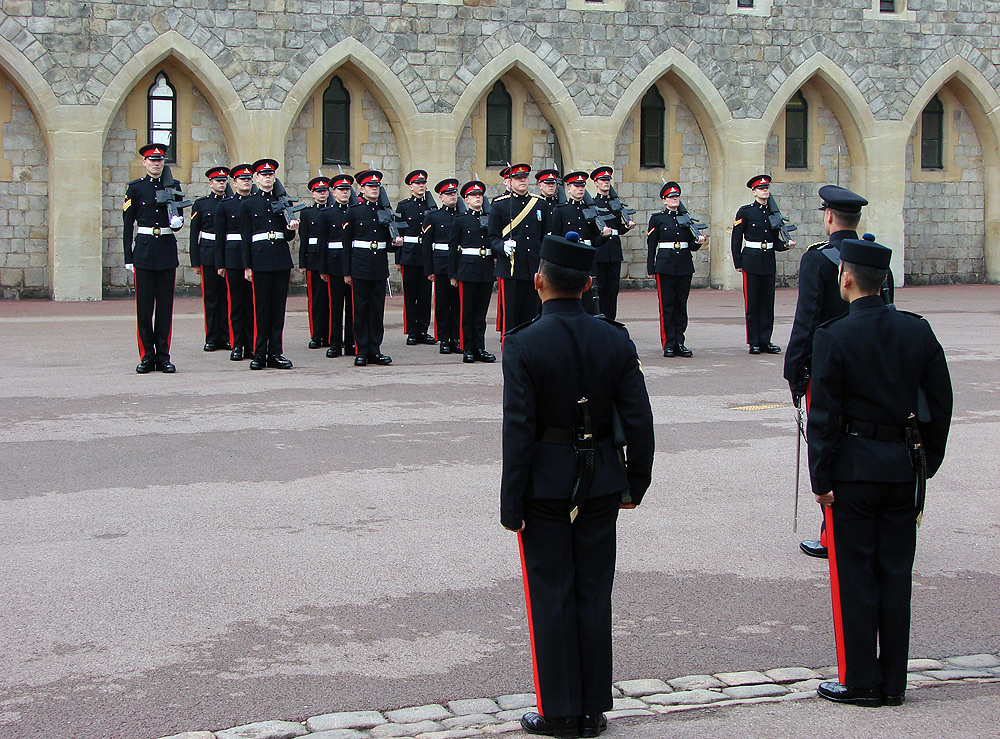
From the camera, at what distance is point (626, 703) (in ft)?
15.2

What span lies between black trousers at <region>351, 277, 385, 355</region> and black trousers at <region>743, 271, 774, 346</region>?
412cm

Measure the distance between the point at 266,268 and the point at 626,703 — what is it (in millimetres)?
9362

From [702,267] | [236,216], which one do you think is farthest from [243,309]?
[702,267]

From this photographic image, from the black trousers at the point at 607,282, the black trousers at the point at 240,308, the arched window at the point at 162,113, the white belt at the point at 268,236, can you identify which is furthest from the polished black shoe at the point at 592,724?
the arched window at the point at 162,113

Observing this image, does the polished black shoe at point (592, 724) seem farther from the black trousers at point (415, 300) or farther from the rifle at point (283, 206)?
the black trousers at point (415, 300)

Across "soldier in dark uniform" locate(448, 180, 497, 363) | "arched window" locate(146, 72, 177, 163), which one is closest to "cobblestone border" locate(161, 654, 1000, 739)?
"soldier in dark uniform" locate(448, 180, 497, 363)

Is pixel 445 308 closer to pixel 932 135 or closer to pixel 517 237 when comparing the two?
pixel 517 237

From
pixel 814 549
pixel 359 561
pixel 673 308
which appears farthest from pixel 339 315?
pixel 814 549

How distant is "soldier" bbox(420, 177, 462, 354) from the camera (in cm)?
1508

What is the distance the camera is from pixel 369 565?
624 cm

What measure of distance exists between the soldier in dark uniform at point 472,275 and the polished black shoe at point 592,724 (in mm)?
9706

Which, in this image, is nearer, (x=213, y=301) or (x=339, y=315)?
(x=339, y=315)

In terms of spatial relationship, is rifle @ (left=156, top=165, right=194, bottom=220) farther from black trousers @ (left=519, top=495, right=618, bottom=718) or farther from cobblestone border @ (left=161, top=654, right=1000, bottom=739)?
black trousers @ (left=519, top=495, right=618, bottom=718)

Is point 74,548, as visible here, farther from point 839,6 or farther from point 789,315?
point 839,6
